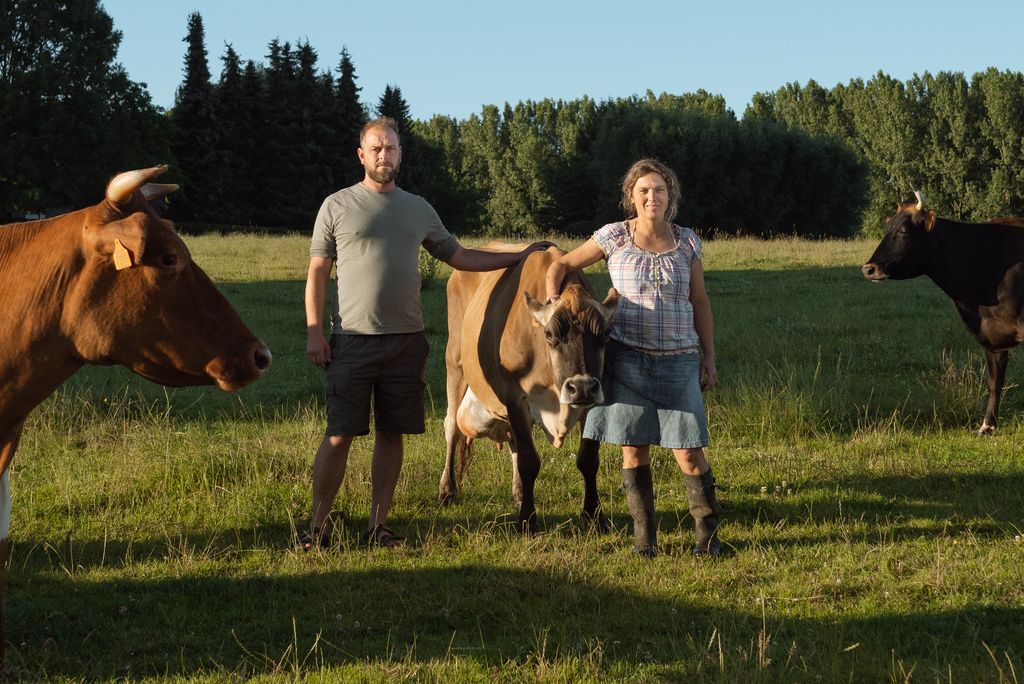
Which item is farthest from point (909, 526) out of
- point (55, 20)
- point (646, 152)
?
point (646, 152)

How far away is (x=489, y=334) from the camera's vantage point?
277 inches

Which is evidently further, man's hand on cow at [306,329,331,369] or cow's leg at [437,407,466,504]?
cow's leg at [437,407,466,504]

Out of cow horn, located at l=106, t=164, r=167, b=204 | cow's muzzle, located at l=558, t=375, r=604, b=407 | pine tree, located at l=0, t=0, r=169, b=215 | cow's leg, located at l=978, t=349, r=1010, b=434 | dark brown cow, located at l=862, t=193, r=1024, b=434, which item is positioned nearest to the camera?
cow horn, located at l=106, t=164, r=167, b=204

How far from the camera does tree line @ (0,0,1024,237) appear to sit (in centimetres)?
3912

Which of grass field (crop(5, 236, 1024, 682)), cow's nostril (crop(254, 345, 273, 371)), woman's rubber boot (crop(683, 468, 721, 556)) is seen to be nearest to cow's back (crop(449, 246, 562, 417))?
grass field (crop(5, 236, 1024, 682))

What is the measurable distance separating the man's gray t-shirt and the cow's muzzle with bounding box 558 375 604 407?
1040mm

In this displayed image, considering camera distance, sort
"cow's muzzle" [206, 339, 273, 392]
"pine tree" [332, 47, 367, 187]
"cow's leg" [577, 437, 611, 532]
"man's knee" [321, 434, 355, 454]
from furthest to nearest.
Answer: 1. "pine tree" [332, 47, 367, 187]
2. "cow's leg" [577, 437, 611, 532]
3. "man's knee" [321, 434, 355, 454]
4. "cow's muzzle" [206, 339, 273, 392]

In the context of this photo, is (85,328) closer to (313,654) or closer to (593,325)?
(313,654)

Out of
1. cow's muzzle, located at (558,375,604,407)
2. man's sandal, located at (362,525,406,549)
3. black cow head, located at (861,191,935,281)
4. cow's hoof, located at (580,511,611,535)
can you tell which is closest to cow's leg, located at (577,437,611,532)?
cow's hoof, located at (580,511,611,535)

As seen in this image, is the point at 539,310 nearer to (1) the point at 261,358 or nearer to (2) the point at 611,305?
(2) the point at 611,305

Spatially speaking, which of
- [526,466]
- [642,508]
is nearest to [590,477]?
[526,466]

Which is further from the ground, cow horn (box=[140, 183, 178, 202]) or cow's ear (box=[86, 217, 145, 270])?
cow horn (box=[140, 183, 178, 202])

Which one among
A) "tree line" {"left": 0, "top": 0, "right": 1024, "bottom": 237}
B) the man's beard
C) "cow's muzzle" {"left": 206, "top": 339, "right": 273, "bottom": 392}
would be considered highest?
"tree line" {"left": 0, "top": 0, "right": 1024, "bottom": 237}

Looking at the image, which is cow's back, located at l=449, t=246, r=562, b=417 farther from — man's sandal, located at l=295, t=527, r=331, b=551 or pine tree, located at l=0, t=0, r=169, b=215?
pine tree, located at l=0, t=0, r=169, b=215
